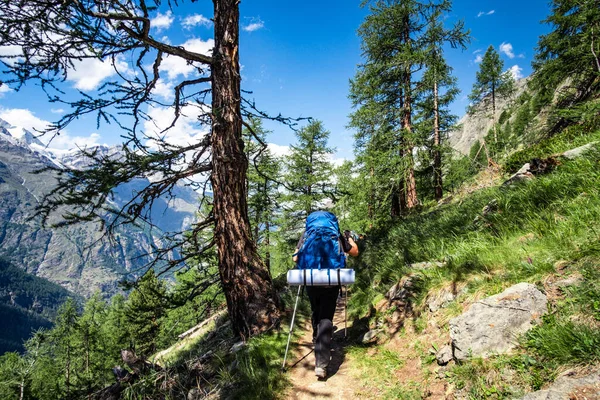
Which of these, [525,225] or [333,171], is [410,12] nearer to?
[333,171]

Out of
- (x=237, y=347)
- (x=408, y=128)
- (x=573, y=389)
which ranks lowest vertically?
(x=237, y=347)

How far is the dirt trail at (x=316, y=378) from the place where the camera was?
353 centimetres

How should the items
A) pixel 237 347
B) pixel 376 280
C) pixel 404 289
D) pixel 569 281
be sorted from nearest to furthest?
1. pixel 569 281
2. pixel 404 289
3. pixel 237 347
4. pixel 376 280

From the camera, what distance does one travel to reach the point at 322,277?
3.90 meters

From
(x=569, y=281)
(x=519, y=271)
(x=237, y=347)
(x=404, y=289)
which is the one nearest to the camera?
(x=569, y=281)

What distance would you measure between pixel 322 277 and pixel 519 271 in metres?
2.37

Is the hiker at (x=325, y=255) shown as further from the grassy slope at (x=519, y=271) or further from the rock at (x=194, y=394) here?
the rock at (x=194, y=394)

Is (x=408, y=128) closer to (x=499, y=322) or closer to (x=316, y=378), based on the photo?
(x=499, y=322)

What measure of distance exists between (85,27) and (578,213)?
661 centimetres

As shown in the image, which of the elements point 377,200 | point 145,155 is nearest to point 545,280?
point 145,155

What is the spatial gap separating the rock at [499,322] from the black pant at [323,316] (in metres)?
1.56

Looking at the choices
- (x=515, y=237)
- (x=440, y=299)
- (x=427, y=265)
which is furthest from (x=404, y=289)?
(x=515, y=237)

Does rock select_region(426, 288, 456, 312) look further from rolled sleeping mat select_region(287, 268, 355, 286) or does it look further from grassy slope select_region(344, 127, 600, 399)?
rolled sleeping mat select_region(287, 268, 355, 286)

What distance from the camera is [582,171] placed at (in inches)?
169
